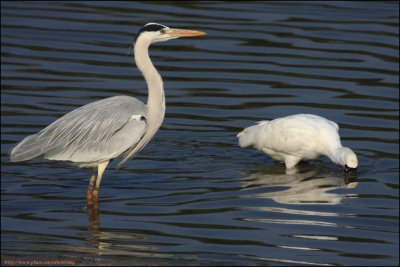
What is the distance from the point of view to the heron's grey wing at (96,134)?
12492 millimetres

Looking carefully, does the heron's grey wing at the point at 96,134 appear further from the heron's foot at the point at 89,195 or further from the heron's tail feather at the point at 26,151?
the heron's foot at the point at 89,195

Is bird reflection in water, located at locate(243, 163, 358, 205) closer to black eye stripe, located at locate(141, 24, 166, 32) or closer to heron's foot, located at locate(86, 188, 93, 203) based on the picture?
heron's foot, located at locate(86, 188, 93, 203)

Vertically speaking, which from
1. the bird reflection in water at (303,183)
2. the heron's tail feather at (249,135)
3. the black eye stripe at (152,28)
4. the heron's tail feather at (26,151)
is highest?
the black eye stripe at (152,28)

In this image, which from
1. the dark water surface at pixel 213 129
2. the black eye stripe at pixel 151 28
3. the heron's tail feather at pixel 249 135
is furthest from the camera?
the heron's tail feather at pixel 249 135

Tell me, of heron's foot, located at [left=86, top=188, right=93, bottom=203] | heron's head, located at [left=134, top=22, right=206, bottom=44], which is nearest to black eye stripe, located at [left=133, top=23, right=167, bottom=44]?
heron's head, located at [left=134, top=22, right=206, bottom=44]

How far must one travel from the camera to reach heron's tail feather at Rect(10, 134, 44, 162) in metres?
12.3

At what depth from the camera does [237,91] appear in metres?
17.1

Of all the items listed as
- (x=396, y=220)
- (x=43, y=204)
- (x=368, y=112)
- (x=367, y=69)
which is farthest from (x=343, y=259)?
(x=367, y=69)

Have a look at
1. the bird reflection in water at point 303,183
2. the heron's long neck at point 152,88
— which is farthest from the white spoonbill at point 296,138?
the heron's long neck at point 152,88

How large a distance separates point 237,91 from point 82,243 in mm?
6587

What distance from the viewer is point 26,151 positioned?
12.4 m

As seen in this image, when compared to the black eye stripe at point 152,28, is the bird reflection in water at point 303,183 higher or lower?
lower

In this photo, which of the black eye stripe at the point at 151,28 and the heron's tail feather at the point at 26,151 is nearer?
the heron's tail feather at the point at 26,151

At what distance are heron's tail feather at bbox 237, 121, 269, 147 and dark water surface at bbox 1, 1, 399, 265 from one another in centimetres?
25
